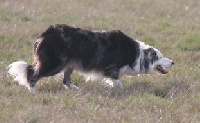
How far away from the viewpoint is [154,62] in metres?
8.92

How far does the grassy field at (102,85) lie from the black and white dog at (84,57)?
0.20 metres

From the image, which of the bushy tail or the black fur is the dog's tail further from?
the black fur

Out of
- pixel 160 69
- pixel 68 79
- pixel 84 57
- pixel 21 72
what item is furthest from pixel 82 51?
pixel 160 69

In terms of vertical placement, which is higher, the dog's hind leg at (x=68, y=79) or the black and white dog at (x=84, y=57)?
the black and white dog at (x=84, y=57)

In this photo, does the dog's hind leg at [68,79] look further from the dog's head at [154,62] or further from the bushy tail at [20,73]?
the dog's head at [154,62]

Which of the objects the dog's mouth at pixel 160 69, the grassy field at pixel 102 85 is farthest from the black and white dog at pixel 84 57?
the grassy field at pixel 102 85

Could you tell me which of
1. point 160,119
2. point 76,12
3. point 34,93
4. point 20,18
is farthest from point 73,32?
point 76,12

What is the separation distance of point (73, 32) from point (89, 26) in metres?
4.82

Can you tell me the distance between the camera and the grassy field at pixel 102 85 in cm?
650

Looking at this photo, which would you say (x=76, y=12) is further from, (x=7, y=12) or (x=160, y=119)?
(x=160, y=119)

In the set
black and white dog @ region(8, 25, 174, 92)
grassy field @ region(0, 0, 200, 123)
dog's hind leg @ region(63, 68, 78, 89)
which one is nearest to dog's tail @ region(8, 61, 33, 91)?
black and white dog @ region(8, 25, 174, 92)

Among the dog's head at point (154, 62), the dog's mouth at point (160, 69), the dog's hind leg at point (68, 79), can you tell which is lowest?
the dog's hind leg at point (68, 79)

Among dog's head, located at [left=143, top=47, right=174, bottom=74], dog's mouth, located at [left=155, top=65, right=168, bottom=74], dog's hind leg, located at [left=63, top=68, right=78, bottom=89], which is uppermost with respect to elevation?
dog's head, located at [left=143, top=47, right=174, bottom=74]

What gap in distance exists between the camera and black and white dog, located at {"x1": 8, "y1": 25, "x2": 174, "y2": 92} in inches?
312
